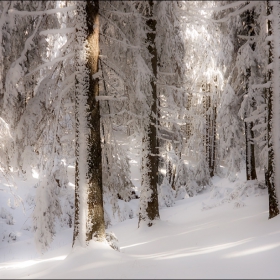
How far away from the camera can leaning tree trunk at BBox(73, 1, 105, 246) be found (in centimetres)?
574

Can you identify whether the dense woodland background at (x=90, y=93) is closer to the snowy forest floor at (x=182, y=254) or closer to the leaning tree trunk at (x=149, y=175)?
the leaning tree trunk at (x=149, y=175)

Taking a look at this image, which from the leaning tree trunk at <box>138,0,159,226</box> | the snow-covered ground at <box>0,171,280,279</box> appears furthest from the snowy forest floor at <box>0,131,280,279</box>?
the leaning tree trunk at <box>138,0,159,226</box>

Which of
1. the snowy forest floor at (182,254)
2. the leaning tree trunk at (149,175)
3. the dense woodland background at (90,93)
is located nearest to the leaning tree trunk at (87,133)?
the dense woodland background at (90,93)

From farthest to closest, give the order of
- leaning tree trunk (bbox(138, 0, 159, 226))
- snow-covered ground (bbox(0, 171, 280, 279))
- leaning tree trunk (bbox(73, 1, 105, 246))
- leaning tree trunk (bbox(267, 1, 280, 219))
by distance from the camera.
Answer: leaning tree trunk (bbox(138, 0, 159, 226)) < leaning tree trunk (bbox(267, 1, 280, 219)) < leaning tree trunk (bbox(73, 1, 105, 246)) < snow-covered ground (bbox(0, 171, 280, 279))

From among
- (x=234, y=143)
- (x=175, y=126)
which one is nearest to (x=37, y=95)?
(x=175, y=126)

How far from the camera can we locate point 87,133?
5812 millimetres

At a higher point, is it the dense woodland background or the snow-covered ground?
the dense woodland background

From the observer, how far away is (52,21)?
6.60m

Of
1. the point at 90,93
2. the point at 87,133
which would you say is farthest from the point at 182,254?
the point at 90,93

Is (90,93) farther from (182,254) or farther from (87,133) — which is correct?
(182,254)

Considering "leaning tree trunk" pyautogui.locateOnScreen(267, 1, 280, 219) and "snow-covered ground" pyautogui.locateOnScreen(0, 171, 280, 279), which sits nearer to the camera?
"snow-covered ground" pyautogui.locateOnScreen(0, 171, 280, 279)

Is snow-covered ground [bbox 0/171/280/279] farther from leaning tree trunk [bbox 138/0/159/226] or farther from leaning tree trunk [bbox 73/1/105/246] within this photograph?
leaning tree trunk [bbox 138/0/159/226]

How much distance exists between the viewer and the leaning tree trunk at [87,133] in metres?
5.74

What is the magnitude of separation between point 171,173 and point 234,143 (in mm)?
6160
